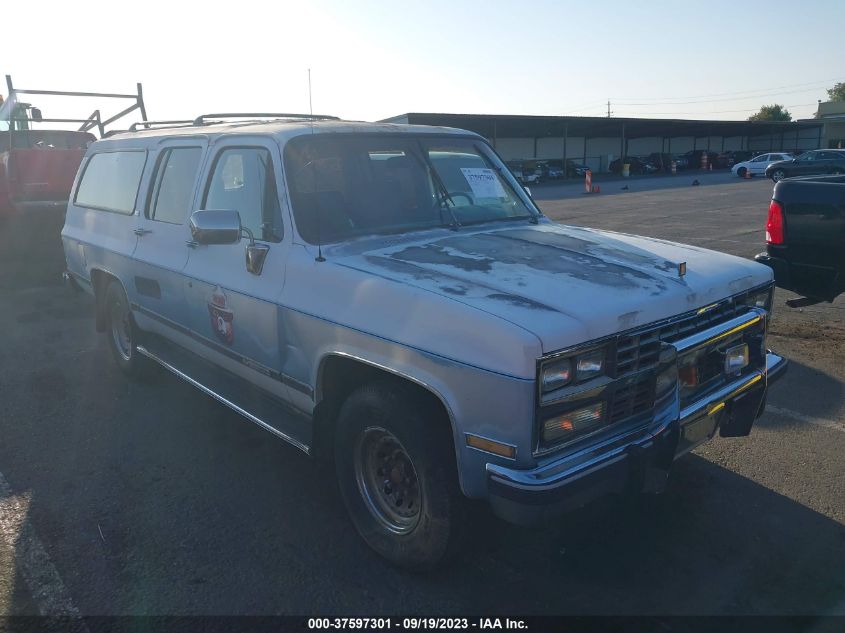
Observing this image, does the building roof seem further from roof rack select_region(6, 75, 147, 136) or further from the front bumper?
the front bumper

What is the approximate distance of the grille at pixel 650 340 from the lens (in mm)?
2814

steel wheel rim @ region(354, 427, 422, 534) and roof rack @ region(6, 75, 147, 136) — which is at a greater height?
roof rack @ region(6, 75, 147, 136)

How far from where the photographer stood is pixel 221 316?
4.15 metres

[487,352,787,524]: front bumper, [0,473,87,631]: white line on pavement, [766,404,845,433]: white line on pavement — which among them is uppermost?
[487,352,787,524]: front bumper

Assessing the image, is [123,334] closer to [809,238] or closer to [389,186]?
[389,186]

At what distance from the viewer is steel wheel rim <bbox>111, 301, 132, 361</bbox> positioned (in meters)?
5.93

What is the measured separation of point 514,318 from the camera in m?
2.60

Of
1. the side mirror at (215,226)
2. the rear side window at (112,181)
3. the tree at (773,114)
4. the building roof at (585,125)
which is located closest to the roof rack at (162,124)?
the rear side window at (112,181)

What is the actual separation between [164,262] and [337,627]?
2935 mm

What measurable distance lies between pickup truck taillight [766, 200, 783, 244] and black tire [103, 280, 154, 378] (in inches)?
216

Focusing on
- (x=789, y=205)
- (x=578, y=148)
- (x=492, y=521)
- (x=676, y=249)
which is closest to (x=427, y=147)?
(x=676, y=249)

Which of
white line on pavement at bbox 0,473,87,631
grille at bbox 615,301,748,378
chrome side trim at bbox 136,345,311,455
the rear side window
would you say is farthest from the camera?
the rear side window

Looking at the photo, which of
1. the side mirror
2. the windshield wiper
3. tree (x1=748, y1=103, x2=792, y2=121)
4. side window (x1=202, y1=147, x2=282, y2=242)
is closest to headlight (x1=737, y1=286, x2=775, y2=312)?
the windshield wiper

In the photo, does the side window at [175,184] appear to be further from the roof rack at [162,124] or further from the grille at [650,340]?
the grille at [650,340]
